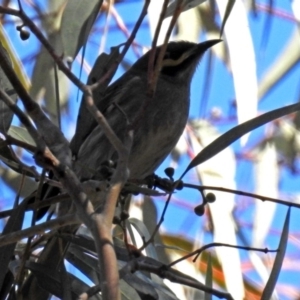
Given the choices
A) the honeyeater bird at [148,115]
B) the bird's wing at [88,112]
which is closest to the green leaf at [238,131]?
the bird's wing at [88,112]

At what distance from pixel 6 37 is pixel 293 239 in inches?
51.9

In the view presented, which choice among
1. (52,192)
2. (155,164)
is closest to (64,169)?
(52,192)

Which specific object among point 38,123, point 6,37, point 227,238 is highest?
point 6,37

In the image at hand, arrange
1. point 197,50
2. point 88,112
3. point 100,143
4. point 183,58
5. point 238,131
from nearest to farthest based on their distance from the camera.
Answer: point 238,131 → point 88,112 → point 100,143 → point 183,58 → point 197,50

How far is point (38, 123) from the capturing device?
1.26 meters

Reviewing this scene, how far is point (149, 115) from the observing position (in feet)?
7.54

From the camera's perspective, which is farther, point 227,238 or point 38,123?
point 227,238

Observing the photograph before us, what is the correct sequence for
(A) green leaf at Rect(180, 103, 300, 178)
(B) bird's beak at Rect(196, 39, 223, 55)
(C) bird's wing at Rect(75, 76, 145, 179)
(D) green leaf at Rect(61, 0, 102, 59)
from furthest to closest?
(B) bird's beak at Rect(196, 39, 223, 55), (C) bird's wing at Rect(75, 76, 145, 179), (D) green leaf at Rect(61, 0, 102, 59), (A) green leaf at Rect(180, 103, 300, 178)

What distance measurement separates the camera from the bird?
2223 millimetres

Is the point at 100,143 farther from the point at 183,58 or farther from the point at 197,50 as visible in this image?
the point at 197,50

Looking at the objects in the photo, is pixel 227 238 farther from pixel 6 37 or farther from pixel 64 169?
pixel 64 169

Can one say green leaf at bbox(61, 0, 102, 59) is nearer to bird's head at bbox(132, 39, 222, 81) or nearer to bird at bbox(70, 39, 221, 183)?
bird at bbox(70, 39, 221, 183)

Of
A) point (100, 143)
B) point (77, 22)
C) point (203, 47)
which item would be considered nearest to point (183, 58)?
point (203, 47)

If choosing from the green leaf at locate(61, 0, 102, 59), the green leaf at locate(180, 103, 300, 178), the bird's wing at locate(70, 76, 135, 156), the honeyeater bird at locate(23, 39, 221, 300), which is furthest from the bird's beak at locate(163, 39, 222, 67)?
the green leaf at locate(180, 103, 300, 178)
